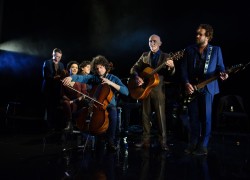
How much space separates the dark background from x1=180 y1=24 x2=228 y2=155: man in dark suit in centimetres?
310

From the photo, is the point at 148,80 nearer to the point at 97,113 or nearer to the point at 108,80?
the point at 108,80

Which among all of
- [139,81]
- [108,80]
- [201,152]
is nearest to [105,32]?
[139,81]

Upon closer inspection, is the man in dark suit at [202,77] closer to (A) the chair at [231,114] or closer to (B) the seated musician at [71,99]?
(B) the seated musician at [71,99]

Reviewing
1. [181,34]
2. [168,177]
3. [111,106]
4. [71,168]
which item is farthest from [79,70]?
[168,177]

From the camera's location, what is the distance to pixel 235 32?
20.3ft

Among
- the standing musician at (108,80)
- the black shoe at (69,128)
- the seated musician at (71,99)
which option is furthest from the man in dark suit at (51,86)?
the standing musician at (108,80)

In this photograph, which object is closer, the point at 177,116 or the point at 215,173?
the point at 215,173

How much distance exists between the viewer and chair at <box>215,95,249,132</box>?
6.10 metres

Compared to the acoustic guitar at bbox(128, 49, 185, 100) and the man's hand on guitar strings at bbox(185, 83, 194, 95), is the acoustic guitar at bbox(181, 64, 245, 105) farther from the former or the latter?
the acoustic guitar at bbox(128, 49, 185, 100)

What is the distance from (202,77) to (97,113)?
1.48m

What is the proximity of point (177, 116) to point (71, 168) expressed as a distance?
3352 mm

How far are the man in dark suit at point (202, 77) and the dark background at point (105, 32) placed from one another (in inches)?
122

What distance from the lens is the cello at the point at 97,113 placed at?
3.30 m

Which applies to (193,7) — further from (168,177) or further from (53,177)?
(53,177)
